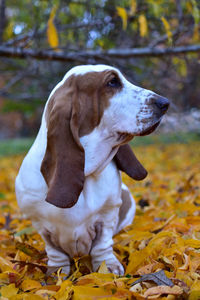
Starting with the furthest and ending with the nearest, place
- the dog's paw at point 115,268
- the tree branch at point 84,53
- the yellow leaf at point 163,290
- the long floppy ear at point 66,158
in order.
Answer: the tree branch at point 84,53, the dog's paw at point 115,268, the long floppy ear at point 66,158, the yellow leaf at point 163,290

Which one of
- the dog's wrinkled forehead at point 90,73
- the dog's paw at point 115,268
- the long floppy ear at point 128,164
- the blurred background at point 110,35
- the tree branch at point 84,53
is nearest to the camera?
the dog's wrinkled forehead at point 90,73

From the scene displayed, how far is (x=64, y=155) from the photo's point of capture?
6.30 feet

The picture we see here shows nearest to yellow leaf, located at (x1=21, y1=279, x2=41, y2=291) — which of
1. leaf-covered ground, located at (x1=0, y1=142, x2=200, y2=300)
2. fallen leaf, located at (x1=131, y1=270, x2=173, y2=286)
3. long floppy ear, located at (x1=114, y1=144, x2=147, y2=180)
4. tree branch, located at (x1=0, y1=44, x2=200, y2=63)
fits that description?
leaf-covered ground, located at (x1=0, y1=142, x2=200, y2=300)

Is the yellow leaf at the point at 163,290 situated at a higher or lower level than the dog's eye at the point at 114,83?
lower

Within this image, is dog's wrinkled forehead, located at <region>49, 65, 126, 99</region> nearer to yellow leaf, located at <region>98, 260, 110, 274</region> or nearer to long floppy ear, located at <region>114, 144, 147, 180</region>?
long floppy ear, located at <region>114, 144, 147, 180</region>

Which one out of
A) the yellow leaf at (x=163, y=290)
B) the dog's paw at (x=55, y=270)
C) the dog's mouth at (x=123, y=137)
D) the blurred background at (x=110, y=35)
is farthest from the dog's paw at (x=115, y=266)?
the blurred background at (x=110, y=35)

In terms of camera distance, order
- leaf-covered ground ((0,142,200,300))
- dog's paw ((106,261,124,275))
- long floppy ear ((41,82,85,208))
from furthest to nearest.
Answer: dog's paw ((106,261,124,275)) < long floppy ear ((41,82,85,208)) < leaf-covered ground ((0,142,200,300))

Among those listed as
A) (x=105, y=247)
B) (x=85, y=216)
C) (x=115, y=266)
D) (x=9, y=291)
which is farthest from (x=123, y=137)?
(x=9, y=291)

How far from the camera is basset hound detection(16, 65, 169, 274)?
1.93 m

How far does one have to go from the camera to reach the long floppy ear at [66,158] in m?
1.91

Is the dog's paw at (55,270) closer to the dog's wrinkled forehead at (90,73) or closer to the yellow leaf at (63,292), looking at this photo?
the yellow leaf at (63,292)

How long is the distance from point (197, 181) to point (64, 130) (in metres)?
3.31

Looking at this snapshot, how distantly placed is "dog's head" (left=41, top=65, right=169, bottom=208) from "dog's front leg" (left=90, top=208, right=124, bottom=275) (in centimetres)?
36

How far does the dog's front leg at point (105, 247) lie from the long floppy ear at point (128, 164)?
0.93ft
